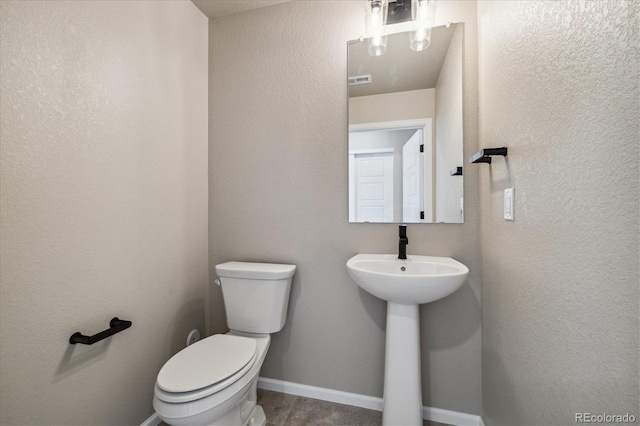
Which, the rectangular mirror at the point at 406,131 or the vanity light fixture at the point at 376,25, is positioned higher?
the vanity light fixture at the point at 376,25

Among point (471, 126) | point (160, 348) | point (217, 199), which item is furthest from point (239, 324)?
point (471, 126)

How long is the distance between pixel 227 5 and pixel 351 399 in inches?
103

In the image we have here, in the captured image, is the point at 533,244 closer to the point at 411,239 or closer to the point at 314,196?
the point at 411,239

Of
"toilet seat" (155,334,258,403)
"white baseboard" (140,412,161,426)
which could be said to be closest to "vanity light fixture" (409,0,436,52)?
"toilet seat" (155,334,258,403)

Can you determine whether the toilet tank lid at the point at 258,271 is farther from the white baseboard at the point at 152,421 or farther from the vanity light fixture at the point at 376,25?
the vanity light fixture at the point at 376,25

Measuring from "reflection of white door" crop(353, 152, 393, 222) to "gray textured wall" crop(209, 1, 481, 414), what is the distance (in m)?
0.08

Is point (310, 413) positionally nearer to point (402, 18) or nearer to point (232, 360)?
point (232, 360)

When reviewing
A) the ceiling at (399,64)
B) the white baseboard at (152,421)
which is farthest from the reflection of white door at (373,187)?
the white baseboard at (152,421)

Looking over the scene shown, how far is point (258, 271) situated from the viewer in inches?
61.3

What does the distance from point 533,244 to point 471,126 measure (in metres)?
0.80

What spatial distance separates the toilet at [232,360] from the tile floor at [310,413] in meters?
0.09

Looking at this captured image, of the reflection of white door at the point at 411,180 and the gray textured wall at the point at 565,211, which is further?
the reflection of white door at the point at 411,180

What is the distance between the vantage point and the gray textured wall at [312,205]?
1.50 meters

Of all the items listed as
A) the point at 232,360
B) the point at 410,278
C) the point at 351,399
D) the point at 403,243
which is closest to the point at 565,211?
the point at 410,278
